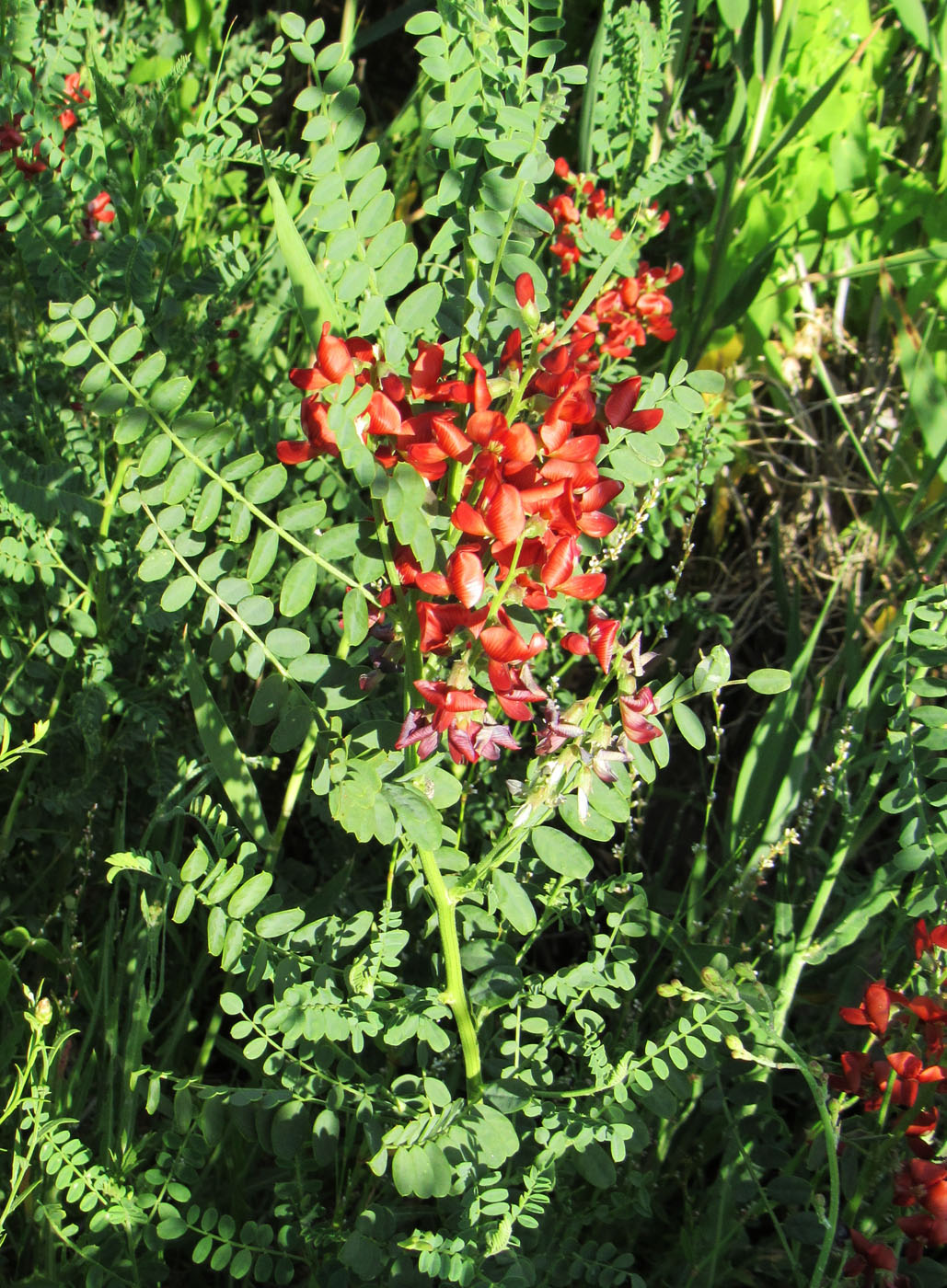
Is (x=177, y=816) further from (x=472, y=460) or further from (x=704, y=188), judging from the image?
(x=704, y=188)

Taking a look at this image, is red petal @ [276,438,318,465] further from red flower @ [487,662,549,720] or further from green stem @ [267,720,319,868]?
green stem @ [267,720,319,868]

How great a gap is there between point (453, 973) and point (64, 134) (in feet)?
4.27

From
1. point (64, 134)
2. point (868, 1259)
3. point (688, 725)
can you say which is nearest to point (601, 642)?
point (688, 725)

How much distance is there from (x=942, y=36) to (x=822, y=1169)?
1586 millimetres

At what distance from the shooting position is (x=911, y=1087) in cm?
101

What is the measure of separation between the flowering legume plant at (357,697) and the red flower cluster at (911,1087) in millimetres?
145

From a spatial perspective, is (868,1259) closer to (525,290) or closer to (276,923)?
(276,923)

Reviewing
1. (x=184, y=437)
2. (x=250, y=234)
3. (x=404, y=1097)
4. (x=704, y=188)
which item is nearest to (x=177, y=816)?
(x=404, y=1097)

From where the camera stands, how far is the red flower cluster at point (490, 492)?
77 cm

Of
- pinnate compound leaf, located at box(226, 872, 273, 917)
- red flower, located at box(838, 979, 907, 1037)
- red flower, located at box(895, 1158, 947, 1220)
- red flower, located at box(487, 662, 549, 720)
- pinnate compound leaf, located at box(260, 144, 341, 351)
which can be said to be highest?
pinnate compound leaf, located at box(260, 144, 341, 351)

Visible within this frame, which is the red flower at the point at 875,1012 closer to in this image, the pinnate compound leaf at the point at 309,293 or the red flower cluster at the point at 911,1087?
the red flower cluster at the point at 911,1087

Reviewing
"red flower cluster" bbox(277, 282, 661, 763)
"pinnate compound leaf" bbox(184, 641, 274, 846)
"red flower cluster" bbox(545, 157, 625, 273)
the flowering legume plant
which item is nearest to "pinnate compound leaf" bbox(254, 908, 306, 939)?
the flowering legume plant

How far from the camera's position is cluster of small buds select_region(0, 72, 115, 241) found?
1312 mm

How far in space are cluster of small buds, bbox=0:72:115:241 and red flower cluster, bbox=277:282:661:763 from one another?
0.70 m
